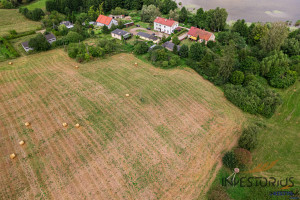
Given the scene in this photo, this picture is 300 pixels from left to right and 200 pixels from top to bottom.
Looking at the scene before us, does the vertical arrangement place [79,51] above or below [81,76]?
above

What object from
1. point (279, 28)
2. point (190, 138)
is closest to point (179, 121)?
point (190, 138)

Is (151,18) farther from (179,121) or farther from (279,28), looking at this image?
(179,121)

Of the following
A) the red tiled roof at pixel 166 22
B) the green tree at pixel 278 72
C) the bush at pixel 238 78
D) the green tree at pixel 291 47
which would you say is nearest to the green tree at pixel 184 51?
the bush at pixel 238 78

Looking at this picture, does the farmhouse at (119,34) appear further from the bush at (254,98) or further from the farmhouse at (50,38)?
the bush at (254,98)

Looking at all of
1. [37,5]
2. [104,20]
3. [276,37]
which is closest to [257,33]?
[276,37]

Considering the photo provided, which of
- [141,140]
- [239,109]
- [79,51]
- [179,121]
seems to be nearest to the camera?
[141,140]
